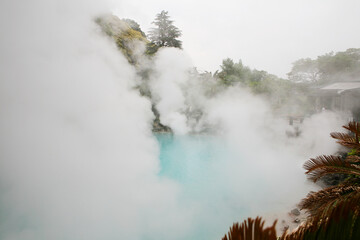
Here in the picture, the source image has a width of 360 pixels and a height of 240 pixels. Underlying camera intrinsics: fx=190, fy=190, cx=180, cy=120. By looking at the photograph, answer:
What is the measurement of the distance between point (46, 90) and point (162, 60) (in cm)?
1264

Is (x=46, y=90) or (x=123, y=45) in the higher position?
(x=123, y=45)

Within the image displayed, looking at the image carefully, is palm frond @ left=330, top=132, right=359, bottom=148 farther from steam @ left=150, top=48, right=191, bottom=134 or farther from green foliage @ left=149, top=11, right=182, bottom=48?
green foliage @ left=149, top=11, right=182, bottom=48

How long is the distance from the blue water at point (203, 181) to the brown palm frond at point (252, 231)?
209 inches

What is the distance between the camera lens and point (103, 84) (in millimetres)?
4816

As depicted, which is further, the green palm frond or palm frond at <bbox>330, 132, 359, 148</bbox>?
palm frond at <bbox>330, 132, 359, 148</bbox>

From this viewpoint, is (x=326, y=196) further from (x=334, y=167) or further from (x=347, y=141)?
(x=347, y=141)

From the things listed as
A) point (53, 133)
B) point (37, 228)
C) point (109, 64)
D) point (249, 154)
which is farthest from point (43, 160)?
point (249, 154)

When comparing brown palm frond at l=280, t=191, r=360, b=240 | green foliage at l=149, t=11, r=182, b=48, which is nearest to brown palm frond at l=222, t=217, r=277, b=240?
brown palm frond at l=280, t=191, r=360, b=240

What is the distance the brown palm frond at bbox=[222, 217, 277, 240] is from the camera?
0.89 metres

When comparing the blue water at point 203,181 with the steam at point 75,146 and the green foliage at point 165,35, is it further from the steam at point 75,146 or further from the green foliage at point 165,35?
the green foliage at point 165,35

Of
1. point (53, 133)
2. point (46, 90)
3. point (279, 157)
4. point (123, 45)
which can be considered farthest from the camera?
point (123, 45)

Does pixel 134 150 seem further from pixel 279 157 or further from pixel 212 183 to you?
pixel 279 157

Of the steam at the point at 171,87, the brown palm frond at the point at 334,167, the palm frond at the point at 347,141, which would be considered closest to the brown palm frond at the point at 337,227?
the brown palm frond at the point at 334,167

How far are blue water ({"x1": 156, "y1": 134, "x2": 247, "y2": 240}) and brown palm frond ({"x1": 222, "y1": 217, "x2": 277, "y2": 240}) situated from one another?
530 cm
